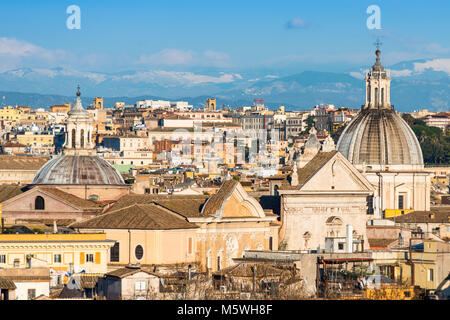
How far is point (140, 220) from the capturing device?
46.4m

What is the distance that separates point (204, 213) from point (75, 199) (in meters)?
10.8

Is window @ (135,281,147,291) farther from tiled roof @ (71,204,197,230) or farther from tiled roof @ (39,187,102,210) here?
tiled roof @ (39,187,102,210)

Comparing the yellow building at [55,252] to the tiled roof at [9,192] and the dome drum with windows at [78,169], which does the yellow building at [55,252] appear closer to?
the dome drum with windows at [78,169]

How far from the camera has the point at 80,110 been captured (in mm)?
66750

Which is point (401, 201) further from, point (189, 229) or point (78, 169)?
point (189, 229)

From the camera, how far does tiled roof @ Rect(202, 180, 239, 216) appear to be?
48.7 metres

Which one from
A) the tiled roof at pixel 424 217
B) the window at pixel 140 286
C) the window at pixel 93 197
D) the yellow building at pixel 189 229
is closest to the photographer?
the window at pixel 140 286

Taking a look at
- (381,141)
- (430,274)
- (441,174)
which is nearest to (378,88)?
(381,141)

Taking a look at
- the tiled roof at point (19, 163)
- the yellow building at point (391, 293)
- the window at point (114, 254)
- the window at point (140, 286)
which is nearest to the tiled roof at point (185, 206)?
Result: the window at point (114, 254)

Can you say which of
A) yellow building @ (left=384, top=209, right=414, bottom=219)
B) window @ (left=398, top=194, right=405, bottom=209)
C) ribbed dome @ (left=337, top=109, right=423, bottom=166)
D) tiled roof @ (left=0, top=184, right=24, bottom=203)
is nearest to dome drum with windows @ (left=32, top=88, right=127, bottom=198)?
tiled roof @ (left=0, top=184, right=24, bottom=203)

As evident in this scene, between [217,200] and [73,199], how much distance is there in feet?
33.5

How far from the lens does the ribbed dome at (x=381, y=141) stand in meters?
79.4

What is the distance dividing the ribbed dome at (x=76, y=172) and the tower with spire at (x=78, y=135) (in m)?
0.60
